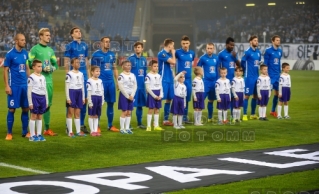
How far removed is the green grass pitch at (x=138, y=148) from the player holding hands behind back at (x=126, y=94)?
0.32 m

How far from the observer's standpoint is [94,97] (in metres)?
13.3

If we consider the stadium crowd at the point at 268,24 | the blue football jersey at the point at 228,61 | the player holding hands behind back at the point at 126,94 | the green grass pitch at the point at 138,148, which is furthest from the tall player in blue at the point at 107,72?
the stadium crowd at the point at 268,24

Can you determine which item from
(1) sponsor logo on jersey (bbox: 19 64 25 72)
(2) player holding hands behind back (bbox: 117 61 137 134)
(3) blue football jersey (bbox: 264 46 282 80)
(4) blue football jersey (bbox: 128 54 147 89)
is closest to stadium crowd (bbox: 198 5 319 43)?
(3) blue football jersey (bbox: 264 46 282 80)

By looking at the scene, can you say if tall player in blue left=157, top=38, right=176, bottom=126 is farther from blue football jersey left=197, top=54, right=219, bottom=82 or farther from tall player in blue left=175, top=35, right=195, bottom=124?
blue football jersey left=197, top=54, right=219, bottom=82

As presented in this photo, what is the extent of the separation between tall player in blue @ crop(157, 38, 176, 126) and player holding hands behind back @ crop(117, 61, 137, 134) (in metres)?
1.48

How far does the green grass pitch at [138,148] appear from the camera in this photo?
30.1ft

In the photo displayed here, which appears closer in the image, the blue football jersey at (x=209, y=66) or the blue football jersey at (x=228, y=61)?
the blue football jersey at (x=209, y=66)

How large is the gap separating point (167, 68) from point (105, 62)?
1.81 metres

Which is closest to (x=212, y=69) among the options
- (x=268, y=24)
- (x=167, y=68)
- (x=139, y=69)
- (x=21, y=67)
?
(x=167, y=68)

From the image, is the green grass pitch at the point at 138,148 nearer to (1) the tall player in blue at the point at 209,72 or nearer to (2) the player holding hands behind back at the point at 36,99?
(2) the player holding hands behind back at the point at 36,99

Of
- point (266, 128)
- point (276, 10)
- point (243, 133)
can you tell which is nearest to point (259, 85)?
point (266, 128)

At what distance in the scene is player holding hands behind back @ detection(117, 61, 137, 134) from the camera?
543 inches

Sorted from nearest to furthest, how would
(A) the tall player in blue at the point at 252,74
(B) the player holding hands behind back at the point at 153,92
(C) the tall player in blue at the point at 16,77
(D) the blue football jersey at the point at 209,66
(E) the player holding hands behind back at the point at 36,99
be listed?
(E) the player holding hands behind back at the point at 36,99 → (C) the tall player in blue at the point at 16,77 → (B) the player holding hands behind back at the point at 153,92 → (D) the blue football jersey at the point at 209,66 → (A) the tall player in blue at the point at 252,74

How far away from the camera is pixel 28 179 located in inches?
355
